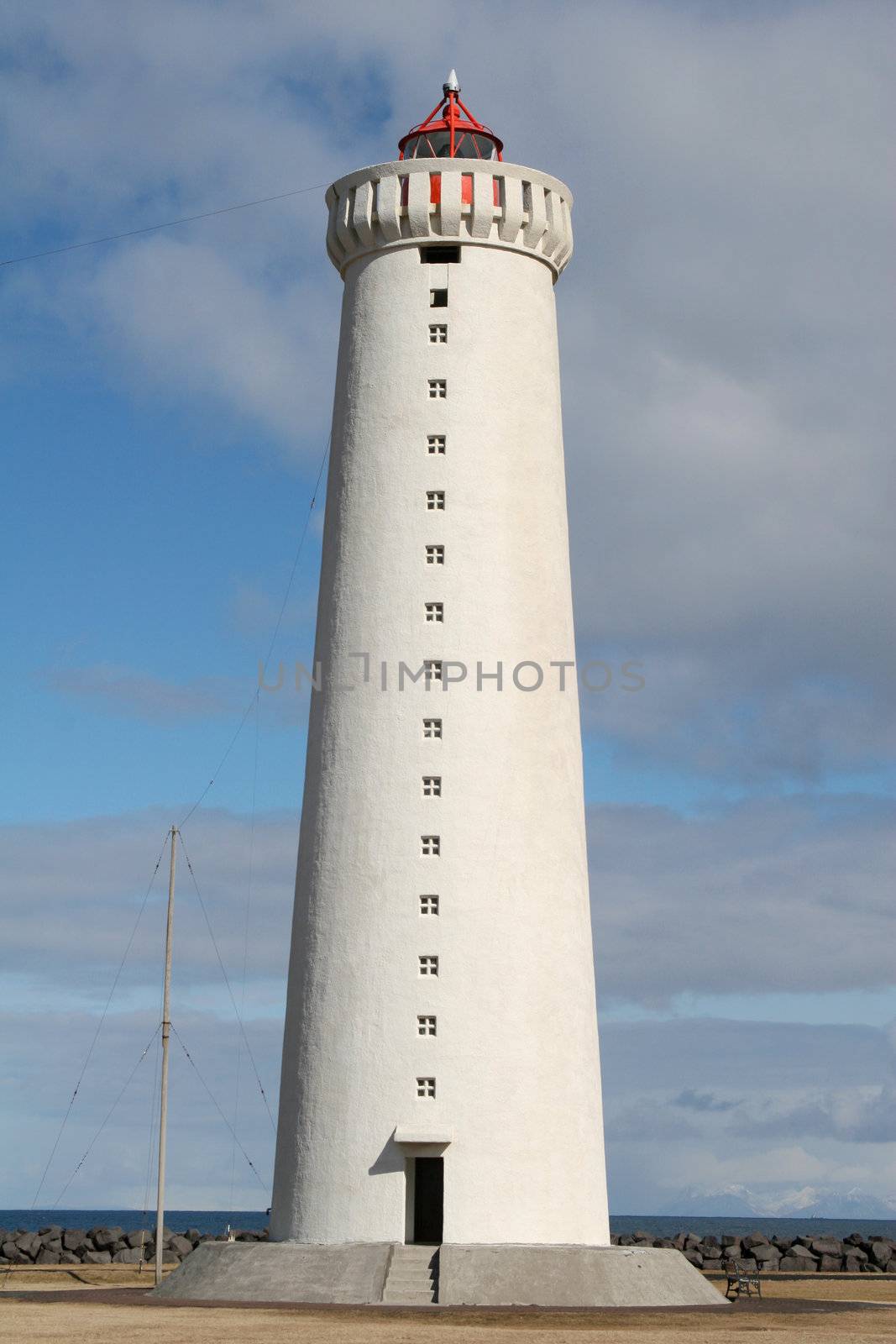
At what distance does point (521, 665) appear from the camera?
33812 millimetres

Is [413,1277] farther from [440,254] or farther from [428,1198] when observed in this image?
[440,254]

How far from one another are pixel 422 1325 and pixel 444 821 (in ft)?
30.3

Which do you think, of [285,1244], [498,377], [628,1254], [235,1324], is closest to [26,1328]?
[235,1324]

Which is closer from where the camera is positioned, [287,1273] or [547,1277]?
[547,1277]

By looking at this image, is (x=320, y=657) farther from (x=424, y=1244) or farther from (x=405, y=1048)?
(x=424, y=1244)

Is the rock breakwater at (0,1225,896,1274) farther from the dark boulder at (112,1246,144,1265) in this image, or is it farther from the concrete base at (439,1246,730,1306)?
the concrete base at (439,1246,730,1306)

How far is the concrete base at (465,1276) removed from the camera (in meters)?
29.8

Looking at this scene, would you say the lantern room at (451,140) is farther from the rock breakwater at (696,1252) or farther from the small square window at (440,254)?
the rock breakwater at (696,1252)

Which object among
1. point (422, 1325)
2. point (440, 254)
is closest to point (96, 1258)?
point (422, 1325)

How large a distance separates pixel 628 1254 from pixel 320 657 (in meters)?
12.4

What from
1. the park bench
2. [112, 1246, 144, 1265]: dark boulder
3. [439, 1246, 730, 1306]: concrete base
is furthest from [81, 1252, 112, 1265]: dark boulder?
[439, 1246, 730, 1306]: concrete base

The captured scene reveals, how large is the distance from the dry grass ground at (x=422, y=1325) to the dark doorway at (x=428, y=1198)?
13.2 ft

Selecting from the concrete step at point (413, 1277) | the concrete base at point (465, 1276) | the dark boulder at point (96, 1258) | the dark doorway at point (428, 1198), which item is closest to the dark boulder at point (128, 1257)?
the dark boulder at point (96, 1258)

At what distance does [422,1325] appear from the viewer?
26672 mm
